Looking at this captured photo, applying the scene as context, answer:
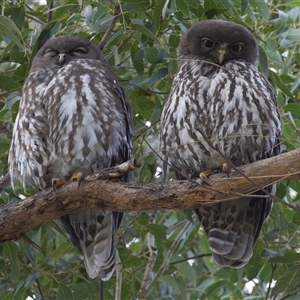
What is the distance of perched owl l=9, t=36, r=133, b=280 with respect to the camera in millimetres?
4852

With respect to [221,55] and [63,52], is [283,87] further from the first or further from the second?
[63,52]

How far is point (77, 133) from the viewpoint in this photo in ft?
15.8

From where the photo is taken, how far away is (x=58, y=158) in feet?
16.0

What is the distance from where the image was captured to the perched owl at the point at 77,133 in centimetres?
485

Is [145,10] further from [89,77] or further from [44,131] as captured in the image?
[44,131]

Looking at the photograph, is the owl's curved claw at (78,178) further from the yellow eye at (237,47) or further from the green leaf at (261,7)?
the green leaf at (261,7)

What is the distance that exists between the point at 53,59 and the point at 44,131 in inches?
26.4

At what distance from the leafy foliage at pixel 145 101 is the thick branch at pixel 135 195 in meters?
0.56

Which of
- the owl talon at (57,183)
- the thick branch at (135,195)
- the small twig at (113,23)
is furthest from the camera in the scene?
the small twig at (113,23)

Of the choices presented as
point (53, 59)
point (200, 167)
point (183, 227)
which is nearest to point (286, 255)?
point (200, 167)

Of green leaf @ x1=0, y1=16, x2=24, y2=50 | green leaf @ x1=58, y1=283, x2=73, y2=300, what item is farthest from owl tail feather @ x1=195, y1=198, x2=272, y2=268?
green leaf @ x1=0, y1=16, x2=24, y2=50

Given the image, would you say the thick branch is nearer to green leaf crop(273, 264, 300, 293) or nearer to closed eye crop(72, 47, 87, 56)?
green leaf crop(273, 264, 300, 293)

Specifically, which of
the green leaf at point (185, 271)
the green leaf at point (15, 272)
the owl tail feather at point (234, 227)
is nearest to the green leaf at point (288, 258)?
the owl tail feather at point (234, 227)

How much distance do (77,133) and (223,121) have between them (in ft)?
2.98
